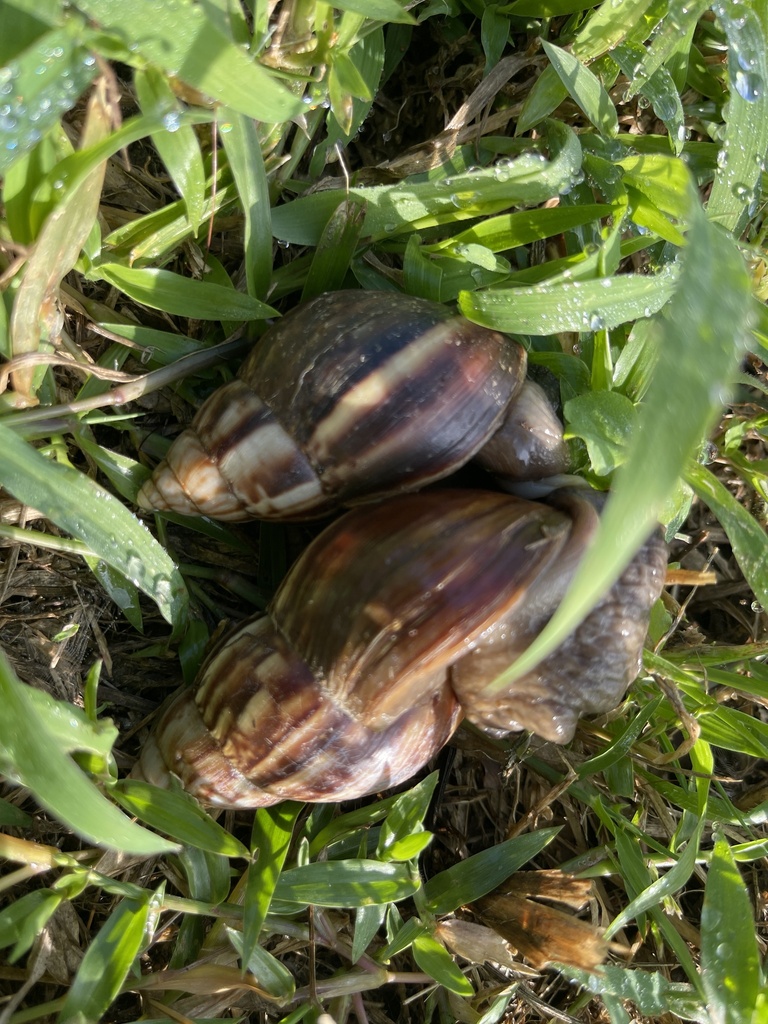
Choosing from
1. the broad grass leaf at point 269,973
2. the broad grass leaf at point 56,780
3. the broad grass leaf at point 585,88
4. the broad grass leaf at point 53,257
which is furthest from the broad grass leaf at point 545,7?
the broad grass leaf at point 269,973

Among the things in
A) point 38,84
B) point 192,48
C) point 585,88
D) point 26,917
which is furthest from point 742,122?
point 26,917

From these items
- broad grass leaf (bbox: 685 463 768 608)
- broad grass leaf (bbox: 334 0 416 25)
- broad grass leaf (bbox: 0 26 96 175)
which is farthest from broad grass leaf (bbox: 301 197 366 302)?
broad grass leaf (bbox: 685 463 768 608)

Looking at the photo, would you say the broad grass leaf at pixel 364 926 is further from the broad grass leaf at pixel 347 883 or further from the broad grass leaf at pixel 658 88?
the broad grass leaf at pixel 658 88

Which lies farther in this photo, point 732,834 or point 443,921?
point 732,834

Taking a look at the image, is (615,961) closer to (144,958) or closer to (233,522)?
(144,958)

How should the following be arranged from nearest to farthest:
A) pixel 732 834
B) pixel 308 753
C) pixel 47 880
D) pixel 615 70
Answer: pixel 308 753, pixel 47 880, pixel 615 70, pixel 732 834

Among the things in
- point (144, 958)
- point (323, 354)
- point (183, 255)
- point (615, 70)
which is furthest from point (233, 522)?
point (615, 70)

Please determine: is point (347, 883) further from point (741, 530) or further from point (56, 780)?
point (741, 530)
